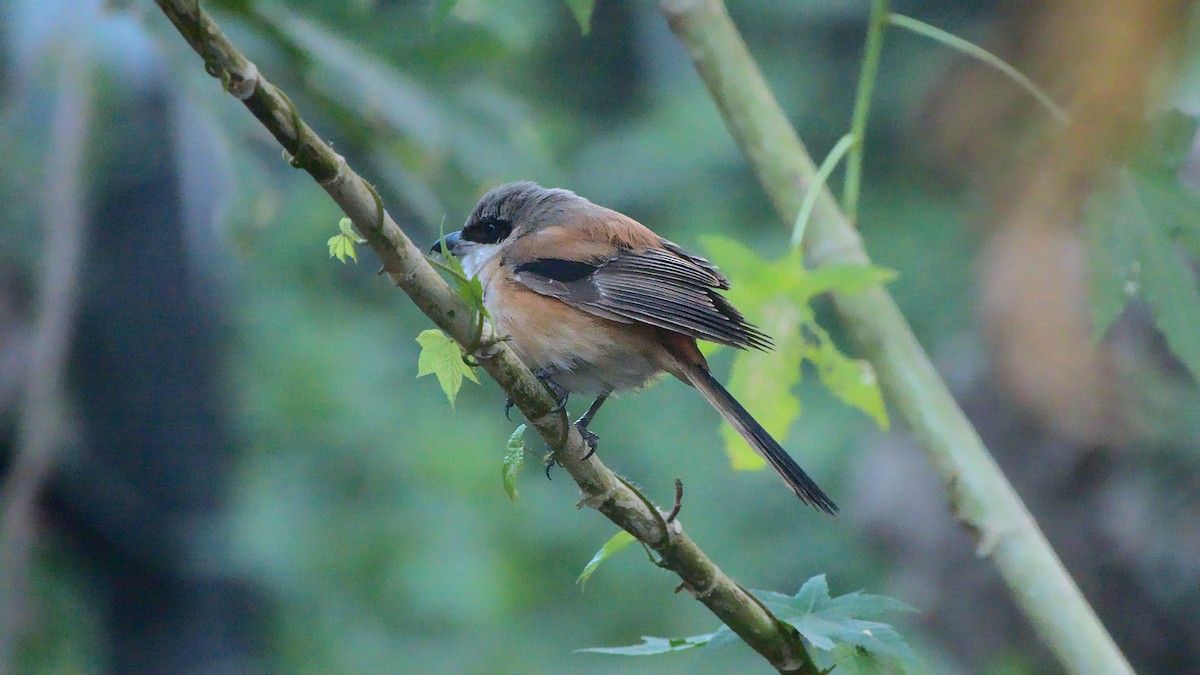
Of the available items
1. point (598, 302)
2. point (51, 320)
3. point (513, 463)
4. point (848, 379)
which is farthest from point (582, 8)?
point (51, 320)

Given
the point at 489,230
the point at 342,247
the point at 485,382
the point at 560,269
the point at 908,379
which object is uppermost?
the point at 485,382

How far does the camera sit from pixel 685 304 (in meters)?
2.17

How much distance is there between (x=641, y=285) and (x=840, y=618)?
3.61 feet

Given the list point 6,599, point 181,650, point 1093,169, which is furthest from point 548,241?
point 181,650

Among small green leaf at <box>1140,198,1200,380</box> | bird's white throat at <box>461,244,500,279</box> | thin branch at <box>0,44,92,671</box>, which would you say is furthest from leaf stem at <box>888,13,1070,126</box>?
thin branch at <box>0,44,92,671</box>

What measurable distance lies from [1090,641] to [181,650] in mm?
4515

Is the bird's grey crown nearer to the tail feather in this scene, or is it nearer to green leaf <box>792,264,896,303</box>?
the tail feather

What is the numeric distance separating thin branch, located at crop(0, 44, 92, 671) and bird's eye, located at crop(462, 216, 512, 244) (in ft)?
3.20

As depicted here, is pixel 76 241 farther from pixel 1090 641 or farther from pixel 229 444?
pixel 229 444

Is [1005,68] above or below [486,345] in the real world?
above

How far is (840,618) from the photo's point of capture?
138cm

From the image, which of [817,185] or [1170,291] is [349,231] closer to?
[817,185]

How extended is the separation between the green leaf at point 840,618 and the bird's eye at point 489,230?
4.80 ft

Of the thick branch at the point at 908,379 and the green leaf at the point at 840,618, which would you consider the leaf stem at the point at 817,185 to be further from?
the green leaf at the point at 840,618
